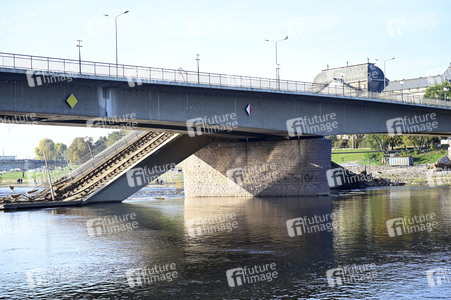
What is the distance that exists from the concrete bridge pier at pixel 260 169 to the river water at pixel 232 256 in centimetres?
1825

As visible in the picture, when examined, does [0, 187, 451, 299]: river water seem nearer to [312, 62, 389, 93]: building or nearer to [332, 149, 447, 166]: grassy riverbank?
[332, 149, 447, 166]: grassy riverbank

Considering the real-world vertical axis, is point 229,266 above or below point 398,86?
below

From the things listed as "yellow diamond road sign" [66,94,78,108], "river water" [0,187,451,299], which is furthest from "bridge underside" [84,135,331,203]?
"yellow diamond road sign" [66,94,78,108]

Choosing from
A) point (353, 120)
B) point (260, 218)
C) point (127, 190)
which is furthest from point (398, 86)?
point (260, 218)

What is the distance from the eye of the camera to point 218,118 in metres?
54.7

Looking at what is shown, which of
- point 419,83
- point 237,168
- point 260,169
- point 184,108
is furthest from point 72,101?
point 419,83

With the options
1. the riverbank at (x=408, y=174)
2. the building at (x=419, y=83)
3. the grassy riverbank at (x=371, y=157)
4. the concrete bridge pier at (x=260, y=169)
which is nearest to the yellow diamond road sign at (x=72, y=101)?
the concrete bridge pier at (x=260, y=169)

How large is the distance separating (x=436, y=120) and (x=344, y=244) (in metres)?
52.6

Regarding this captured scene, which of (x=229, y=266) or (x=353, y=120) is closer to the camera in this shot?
(x=229, y=266)

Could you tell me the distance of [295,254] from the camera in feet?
87.5

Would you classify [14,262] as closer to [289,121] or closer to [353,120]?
[289,121]

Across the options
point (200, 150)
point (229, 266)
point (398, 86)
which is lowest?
point (229, 266)

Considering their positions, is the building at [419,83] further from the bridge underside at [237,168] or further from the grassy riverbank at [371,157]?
the bridge underside at [237,168]

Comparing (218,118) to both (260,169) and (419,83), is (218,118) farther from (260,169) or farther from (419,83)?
(419,83)
